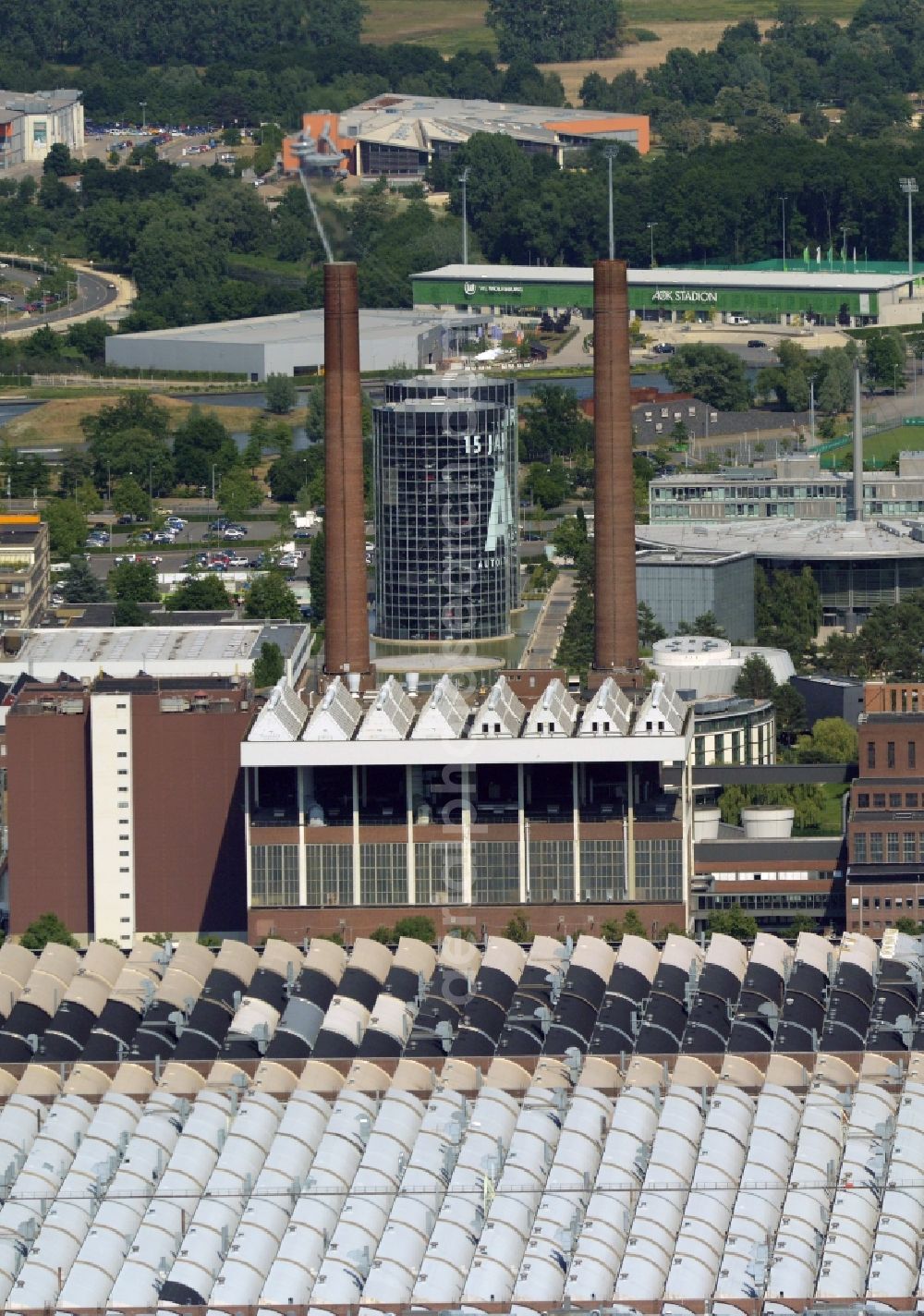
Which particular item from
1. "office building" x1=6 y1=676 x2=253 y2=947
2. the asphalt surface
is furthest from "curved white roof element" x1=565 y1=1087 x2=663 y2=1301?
the asphalt surface

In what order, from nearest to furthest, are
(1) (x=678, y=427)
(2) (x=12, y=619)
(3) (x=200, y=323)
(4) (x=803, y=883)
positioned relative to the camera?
(4) (x=803, y=883), (2) (x=12, y=619), (1) (x=678, y=427), (3) (x=200, y=323)

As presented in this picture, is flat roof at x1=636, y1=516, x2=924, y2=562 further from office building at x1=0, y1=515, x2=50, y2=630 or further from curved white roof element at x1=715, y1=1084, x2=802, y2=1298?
curved white roof element at x1=715, y1=1084, x2=802, y2=1298

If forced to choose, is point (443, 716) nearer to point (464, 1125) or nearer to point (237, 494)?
point (464, 1125)

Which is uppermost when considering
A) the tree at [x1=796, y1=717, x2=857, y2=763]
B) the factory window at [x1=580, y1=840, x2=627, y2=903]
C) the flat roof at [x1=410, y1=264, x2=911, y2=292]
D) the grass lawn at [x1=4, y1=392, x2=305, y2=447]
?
the flat roof at [x1=410, y1=264, x2=911, y2=292]

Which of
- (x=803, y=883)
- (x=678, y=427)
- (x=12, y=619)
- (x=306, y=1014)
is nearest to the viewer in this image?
(x=306, y=1014)

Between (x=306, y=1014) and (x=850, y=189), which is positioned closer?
(x=306, y=1014)

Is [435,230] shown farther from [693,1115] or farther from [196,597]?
[693,1115]

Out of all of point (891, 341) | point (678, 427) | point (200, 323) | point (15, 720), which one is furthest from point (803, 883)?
point (200, 323)
